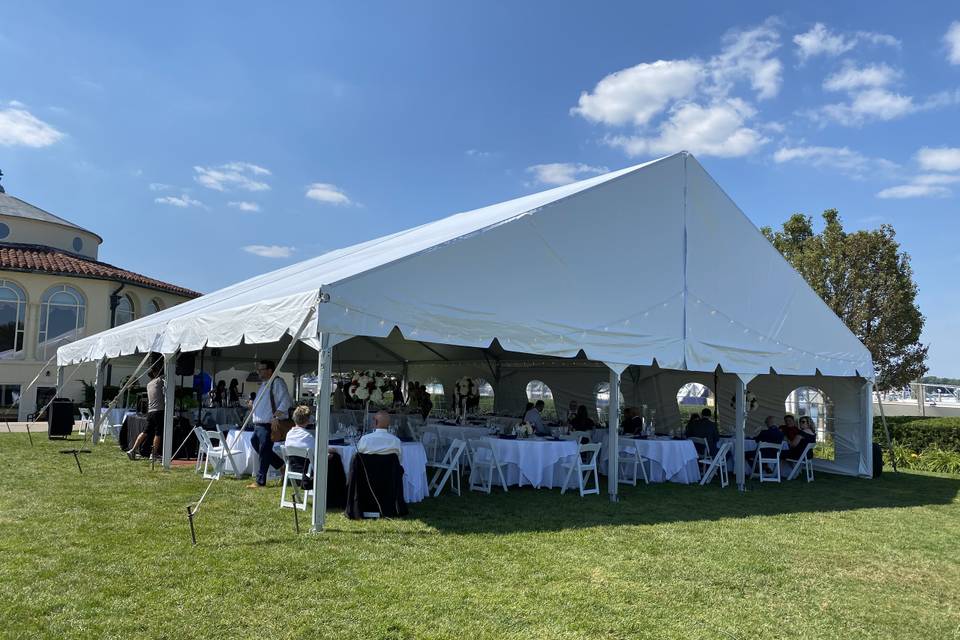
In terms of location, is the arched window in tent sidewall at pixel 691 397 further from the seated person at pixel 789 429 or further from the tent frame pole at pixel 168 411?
the tent frame pole at pixel 168 411

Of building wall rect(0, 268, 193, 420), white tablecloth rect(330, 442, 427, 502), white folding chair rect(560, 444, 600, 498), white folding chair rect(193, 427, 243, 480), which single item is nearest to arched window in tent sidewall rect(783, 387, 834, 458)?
white folding chair rect(560, 444, 600, 498)

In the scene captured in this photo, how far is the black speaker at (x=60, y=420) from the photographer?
47.0ft

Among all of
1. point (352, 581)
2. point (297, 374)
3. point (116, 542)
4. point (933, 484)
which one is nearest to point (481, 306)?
point (352, 581)

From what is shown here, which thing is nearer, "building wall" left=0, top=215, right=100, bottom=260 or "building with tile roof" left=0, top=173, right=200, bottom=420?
"building with tile roof" left=0, top=173, right=200, bottom=420

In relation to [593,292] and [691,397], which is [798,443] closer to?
[691,397]

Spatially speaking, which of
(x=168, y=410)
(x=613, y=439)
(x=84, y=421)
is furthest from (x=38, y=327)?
(x=613, y=439)

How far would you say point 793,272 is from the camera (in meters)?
11.2

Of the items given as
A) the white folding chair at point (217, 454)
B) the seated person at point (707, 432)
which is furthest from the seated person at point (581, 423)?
the white folding chair at point (217, 454)

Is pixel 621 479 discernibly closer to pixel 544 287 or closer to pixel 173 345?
pixel 544 287

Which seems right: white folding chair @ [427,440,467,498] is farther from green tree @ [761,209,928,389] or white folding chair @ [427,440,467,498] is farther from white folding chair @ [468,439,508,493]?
green tree @ [761,209,928,389]

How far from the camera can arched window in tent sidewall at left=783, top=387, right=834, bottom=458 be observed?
13.2 metres

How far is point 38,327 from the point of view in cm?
2141

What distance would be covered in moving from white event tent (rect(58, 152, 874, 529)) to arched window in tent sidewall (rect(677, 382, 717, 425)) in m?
2.76

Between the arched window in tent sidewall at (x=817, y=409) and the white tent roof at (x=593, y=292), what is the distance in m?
1.73
